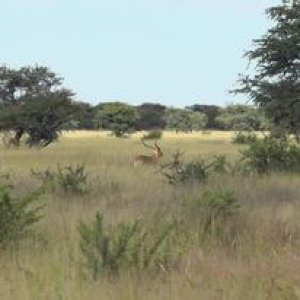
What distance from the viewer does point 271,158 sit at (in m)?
19.1

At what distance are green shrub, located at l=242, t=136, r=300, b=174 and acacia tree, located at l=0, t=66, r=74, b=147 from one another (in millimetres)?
21666

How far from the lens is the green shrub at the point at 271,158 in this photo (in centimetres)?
1845

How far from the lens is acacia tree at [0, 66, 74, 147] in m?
39.7

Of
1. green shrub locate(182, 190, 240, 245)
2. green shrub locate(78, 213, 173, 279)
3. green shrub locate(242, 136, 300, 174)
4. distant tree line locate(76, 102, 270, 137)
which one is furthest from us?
distant tree line locate(76, 102, 270, 137)

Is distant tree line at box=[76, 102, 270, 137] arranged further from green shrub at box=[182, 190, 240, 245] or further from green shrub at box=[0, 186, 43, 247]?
green shrub at box=[0, 186, 43, 247]

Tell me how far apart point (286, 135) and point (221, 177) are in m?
7.78

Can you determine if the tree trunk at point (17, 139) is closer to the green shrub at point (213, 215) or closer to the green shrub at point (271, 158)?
the green shrub at point (271, 158)

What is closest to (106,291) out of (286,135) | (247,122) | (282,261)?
(282,261)

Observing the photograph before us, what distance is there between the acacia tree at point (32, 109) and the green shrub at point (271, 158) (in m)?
21.7

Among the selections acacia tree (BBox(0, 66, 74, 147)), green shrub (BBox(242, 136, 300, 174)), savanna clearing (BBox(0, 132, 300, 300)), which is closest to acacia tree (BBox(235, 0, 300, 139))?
green shrub (BBox(242, 136, 300, 174))

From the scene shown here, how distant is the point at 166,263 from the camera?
580cm

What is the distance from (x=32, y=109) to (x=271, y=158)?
2265cm

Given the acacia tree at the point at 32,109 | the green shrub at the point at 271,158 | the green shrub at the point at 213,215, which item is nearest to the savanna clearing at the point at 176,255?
the green shrub at the point at 213,215

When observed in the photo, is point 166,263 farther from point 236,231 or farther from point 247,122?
point 247,122
